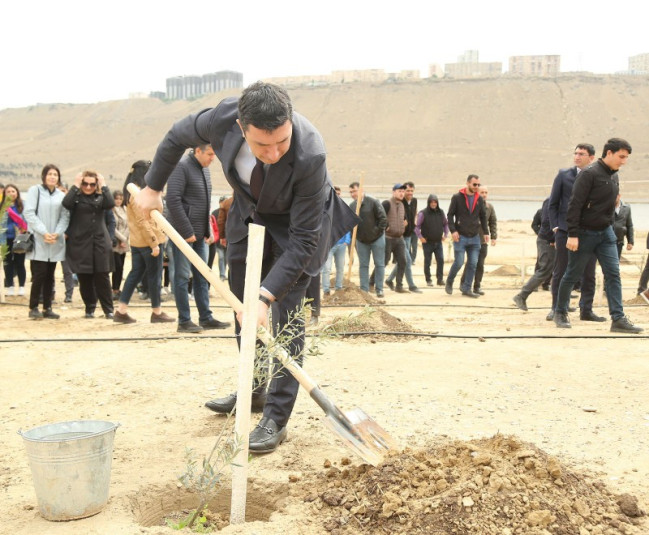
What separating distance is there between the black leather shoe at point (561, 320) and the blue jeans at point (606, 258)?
1.54 feet

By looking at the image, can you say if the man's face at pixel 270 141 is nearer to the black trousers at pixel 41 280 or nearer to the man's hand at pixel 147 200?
the man's hand at pixel 147 200

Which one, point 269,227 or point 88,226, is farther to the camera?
point 88,226

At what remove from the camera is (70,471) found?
10.7 feet

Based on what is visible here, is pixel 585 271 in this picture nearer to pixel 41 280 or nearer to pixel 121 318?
pixel 121 318

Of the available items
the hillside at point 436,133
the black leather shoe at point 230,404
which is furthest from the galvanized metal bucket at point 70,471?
the hillside at point 436,133

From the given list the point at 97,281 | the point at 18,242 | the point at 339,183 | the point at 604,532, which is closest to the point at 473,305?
the point at 97,281

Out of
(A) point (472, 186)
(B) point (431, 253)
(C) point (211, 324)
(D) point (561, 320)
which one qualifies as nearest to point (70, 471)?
(C) point (211, 324)

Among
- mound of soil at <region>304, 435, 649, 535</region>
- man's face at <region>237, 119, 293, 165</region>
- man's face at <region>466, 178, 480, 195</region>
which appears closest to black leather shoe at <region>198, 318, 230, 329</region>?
mound of soil at <region>304, 435, 649, 535</region>

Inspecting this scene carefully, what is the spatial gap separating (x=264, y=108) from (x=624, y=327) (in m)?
5.81

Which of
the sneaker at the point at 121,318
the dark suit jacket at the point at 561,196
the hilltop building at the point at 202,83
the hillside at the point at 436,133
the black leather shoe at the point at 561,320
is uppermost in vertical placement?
the hilltop building at the point at 202,83

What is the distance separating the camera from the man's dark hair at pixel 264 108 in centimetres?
324

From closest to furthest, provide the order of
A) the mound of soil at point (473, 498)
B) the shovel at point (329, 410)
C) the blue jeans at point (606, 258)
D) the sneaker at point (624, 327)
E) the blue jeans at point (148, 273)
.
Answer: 1. the mound of soil at point (473, 498)
2. the shovel at point (329, 410)
3. the sneaker at point (624, 327)
4. the blue jeans at point (606, 258)
5. the blue jeans at point (148, 273)

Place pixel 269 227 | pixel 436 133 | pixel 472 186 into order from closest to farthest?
pixel 269 227 → pixel 472 186 → pixel 436 133

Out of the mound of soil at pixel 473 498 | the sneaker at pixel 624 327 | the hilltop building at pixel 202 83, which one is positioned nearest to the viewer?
the mound of soil at pixel 473 498
